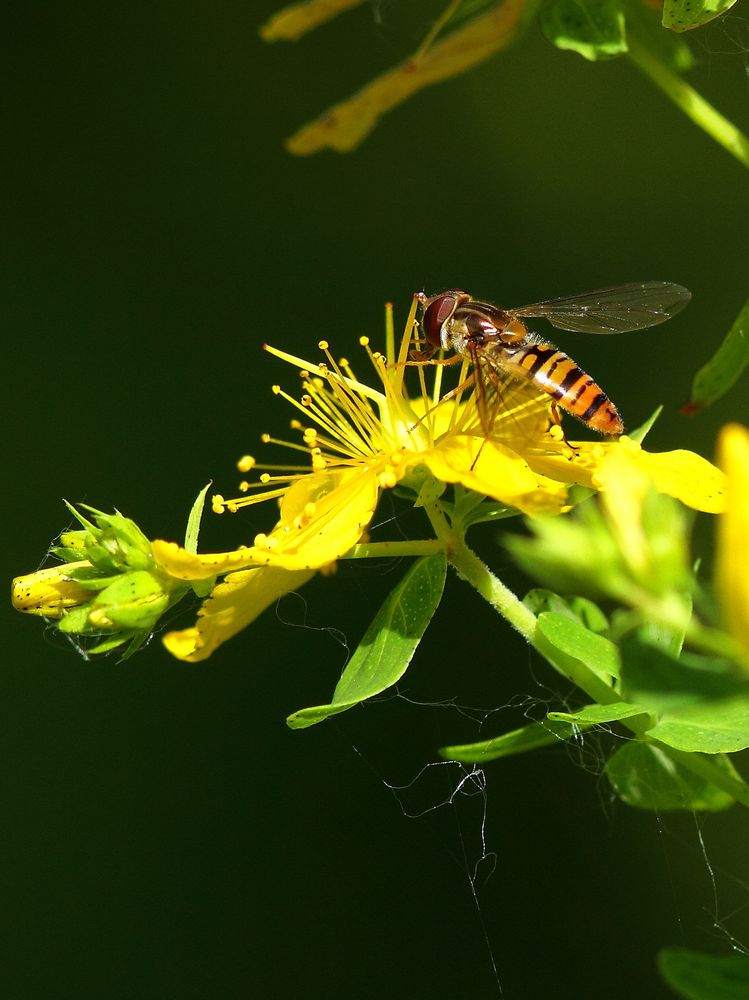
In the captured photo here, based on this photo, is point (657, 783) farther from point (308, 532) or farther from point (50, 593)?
point (50, 593)

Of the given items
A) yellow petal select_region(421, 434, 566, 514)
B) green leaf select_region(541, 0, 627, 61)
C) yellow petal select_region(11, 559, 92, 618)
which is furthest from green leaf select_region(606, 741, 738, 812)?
green leaf select_region(541, 0, 627, 61)

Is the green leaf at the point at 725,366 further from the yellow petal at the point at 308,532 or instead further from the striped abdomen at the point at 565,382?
the yellow petal at the point at 308,532

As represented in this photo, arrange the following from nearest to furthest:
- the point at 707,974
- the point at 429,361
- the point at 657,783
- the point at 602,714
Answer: the point at 707,974
the point at 602,714
the point at 657,783
the point at 429,361

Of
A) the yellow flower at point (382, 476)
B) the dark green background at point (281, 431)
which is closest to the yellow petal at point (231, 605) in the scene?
the yellow flower at point (382, 476)

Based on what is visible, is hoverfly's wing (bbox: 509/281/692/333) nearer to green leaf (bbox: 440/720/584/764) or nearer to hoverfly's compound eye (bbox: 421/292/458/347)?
hoverfly's compound eye (bbox: 421/292/458/347)

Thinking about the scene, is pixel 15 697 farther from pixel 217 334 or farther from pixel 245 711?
pixel 217 334

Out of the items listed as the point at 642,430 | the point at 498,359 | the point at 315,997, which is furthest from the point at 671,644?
the point at 315,997

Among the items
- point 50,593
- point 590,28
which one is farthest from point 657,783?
point 590,28
